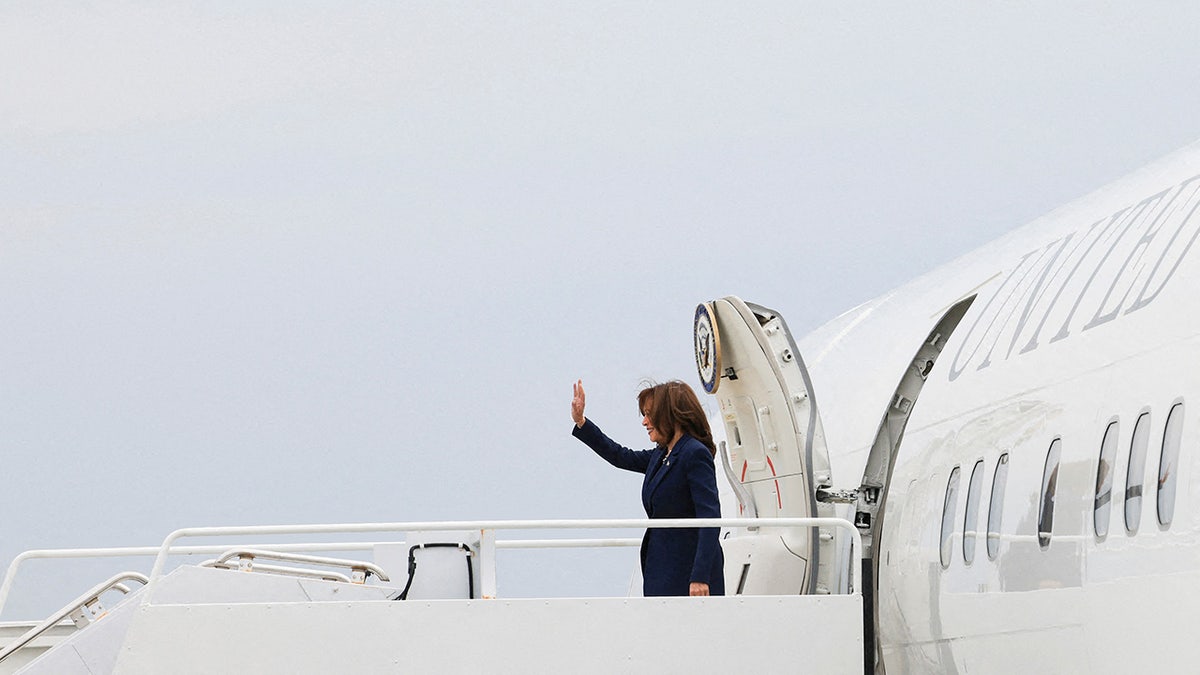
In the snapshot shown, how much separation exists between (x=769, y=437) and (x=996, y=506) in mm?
2290

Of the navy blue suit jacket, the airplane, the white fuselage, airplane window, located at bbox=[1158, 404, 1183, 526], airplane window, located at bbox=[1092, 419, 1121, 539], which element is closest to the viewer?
airplane window, located at bbox=[1158, 404, 1183, 526]

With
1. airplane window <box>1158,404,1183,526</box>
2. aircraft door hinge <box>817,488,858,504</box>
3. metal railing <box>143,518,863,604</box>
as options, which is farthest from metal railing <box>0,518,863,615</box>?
airplane window <box>1158,404,1183,526</box>

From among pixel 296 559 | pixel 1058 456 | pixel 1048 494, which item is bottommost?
pixel 296 559

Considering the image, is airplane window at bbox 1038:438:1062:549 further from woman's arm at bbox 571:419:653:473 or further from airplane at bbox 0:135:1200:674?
woman's arm at bbox 571:419:653:473

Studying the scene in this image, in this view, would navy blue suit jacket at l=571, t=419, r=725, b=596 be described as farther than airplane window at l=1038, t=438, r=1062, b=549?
Yes

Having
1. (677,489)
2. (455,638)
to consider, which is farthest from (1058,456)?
(455,638)

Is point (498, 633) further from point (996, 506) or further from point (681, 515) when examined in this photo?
point (996, 506)

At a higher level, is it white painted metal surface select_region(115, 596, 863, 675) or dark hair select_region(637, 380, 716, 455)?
dark hair select_region(637, 380, 716, 455)

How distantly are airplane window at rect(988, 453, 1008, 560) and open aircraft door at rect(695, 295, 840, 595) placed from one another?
1558 mm

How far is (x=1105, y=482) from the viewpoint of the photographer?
638cm

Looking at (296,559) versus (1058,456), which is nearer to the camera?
(1058,456)

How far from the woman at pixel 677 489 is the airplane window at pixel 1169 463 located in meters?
2.69

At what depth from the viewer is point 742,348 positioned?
9625mm

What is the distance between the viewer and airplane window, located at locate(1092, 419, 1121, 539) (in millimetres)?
6289
